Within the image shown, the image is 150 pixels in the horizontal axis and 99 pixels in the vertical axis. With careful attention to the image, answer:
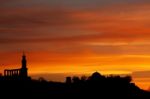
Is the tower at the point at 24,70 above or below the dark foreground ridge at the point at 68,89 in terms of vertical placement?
above

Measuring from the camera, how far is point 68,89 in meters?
107

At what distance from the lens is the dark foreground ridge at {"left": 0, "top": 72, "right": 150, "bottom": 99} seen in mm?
97812

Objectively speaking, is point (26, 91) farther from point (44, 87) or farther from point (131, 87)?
point (131, 87)

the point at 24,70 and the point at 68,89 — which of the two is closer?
the point at 24,70

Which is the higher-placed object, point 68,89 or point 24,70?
point 24,70

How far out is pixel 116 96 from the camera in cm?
11175

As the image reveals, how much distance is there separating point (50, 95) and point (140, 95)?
91.8 feet

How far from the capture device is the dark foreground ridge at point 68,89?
3851 inches

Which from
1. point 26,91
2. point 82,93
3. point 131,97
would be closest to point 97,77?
point 131,97

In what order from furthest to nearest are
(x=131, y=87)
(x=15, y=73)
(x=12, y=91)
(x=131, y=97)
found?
(x=131, y=87)
(x=131, y=97)
(x=15, y=73)
(x=12, y=91)

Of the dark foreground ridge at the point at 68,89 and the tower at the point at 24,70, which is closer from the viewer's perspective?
the dark foreground ridge at the point at 68,89

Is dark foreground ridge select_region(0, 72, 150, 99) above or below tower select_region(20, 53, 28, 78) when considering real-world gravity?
below

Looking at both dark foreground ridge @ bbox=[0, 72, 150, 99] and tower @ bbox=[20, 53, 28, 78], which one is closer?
dark foreground ridge @ bbox=[0, 72, 150, 99]

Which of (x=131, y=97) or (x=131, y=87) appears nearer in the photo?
(x=131, y=97)
